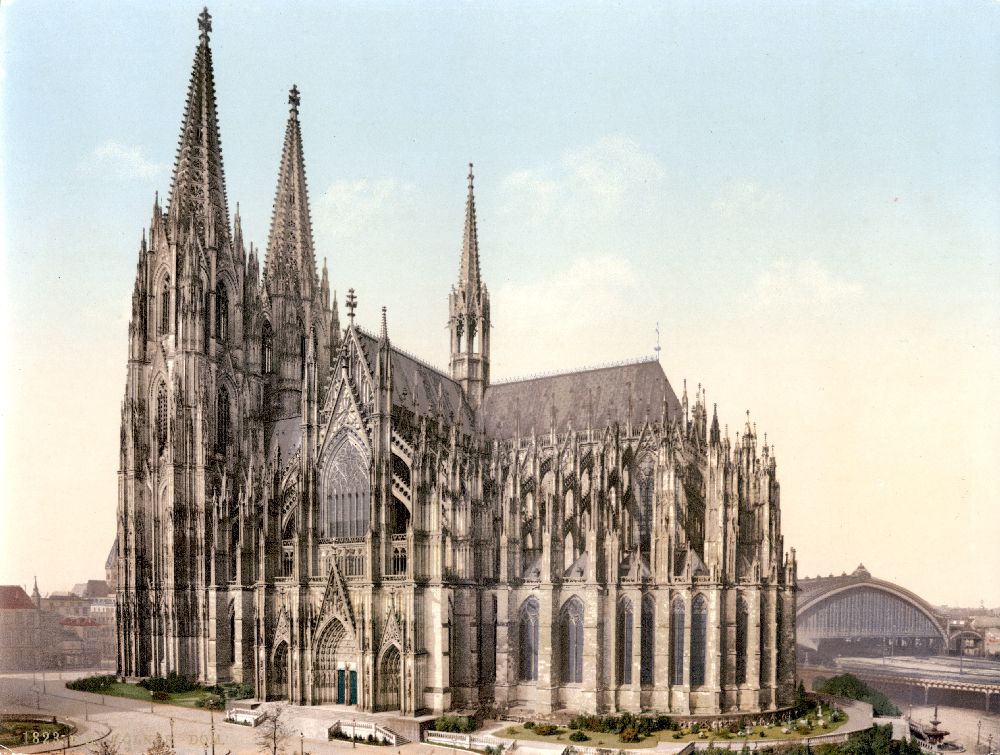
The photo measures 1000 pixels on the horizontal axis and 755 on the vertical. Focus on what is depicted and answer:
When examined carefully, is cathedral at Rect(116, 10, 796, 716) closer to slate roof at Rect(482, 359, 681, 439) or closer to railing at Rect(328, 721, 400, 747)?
slate roof at Rect(482, 359, 681, 439)

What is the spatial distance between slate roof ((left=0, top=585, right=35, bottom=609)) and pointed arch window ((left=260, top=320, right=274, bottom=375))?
971 inches

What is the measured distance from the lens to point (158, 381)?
227 feet

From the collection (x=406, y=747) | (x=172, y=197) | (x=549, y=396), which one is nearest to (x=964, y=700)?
(x=549, y=396)

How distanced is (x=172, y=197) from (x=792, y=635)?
53176 millimetres

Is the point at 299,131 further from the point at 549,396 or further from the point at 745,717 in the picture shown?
the point at 745,717

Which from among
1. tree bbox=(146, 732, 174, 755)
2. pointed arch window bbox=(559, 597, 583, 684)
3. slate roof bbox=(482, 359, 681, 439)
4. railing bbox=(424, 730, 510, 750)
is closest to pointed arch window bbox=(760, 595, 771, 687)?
pointed arch window bbox=(559, 597, 583, 684)

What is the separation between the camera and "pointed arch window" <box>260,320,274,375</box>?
7600 centimetres

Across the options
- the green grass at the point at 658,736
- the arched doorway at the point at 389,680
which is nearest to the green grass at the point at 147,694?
the arched doorway at the point at 389,680

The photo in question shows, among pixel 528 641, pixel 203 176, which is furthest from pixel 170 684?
pixel 203 176

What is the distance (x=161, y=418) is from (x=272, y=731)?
31839 millimetres

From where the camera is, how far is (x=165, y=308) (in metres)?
70.4

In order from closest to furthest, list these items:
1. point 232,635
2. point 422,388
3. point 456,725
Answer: point 456,725 → point 232,635 → point 422,388

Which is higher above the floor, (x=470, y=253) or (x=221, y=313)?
(x=470, y=253)

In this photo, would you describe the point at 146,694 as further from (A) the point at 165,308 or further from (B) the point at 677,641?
(B) the point at 677,641
